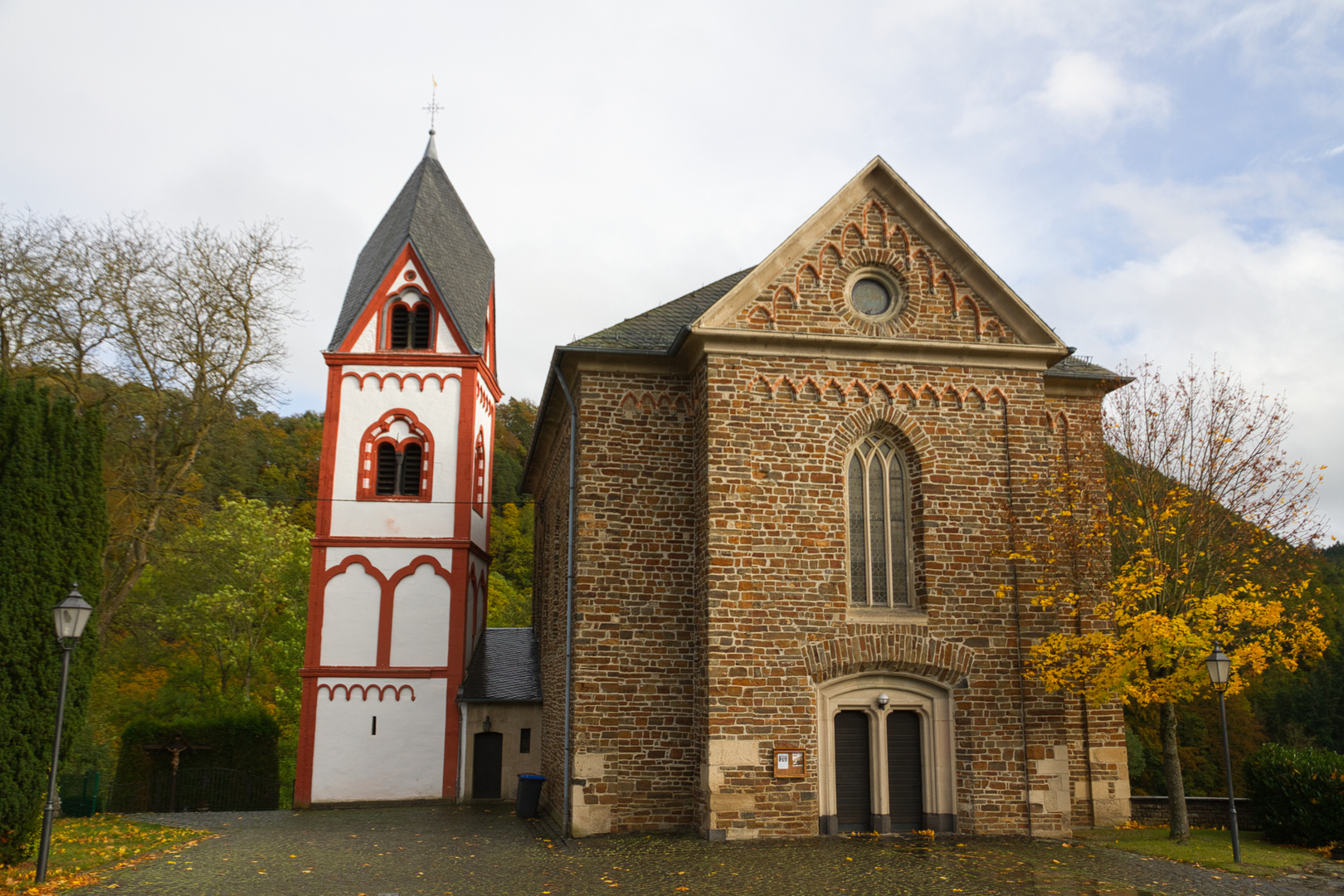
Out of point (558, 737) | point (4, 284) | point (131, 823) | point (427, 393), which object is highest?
point (4, 284)

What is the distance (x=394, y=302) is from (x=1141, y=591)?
17726mm

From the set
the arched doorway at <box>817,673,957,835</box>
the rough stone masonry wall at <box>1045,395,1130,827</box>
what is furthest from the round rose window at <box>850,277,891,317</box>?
the arched doorway at <box>817,673,957,835</box>

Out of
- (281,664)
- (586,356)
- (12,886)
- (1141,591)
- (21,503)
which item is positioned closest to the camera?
(12,886)

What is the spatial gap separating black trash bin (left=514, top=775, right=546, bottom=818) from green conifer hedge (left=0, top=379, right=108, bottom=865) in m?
8.06

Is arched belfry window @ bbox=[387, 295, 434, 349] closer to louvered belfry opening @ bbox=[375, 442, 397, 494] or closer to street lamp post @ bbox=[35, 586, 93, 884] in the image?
louvered belfry opening @ bbox=[375, 442, 397, 494]

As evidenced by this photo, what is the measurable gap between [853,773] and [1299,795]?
6673mm

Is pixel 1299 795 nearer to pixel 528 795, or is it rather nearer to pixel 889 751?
pixel 889 751

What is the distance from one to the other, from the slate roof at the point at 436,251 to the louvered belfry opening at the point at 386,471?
9.19 feet

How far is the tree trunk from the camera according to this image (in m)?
14.0

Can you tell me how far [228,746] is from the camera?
22906 mm

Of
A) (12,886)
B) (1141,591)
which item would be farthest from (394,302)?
(1141,591)

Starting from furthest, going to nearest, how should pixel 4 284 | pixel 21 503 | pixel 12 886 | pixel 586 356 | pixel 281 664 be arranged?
pixel 281 664, pixel 4 284, pixel 586 356, pixel 21 503, pixel 12 886

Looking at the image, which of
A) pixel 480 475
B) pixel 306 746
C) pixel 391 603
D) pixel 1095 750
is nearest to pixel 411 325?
pixel 480 475

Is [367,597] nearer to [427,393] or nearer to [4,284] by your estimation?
[427,393]
